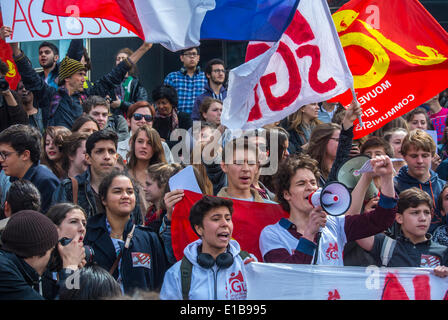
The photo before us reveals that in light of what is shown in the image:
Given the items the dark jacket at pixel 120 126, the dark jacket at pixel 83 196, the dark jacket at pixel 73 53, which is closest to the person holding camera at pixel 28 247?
the dark jacket at pixel 83 196

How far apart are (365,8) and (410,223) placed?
2.21 metres

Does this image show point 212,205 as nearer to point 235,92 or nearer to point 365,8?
point 235,92

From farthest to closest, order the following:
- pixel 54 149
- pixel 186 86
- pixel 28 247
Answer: pixel 186 86
pixel 54 149
pixel 28 247

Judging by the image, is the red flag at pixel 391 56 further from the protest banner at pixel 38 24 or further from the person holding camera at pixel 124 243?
the protest banner at pixel 38 24

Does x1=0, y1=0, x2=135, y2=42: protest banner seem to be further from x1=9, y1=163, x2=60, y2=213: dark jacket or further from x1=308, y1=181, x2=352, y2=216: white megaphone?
x1=308, y1=181, x2=352, y2=216: white megaphone

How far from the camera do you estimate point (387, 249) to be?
5.54m

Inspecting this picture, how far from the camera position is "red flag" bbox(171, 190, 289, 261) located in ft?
18.5

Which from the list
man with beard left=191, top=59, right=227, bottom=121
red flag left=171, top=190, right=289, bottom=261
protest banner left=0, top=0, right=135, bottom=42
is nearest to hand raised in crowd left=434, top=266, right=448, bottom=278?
red flag left=171, top=190, right=289, bottom=261

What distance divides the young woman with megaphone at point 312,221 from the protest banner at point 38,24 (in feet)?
10.2

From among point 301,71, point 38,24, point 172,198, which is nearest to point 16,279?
point 172,198

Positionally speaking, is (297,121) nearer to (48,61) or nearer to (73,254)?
(48,61)

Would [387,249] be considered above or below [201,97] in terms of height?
below

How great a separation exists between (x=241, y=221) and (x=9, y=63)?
4063 millimetres

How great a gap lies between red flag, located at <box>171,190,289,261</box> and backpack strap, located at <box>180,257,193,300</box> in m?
0.67
